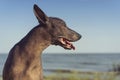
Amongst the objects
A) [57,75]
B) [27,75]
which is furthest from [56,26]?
[57,75]

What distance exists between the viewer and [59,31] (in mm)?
8961

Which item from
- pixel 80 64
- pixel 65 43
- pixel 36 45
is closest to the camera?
pixel 36 45

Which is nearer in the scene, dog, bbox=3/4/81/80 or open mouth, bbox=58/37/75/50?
dog, bbox=3/4/81/80

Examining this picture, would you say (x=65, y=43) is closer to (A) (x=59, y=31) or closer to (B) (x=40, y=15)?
(A) (x=59, y=31)

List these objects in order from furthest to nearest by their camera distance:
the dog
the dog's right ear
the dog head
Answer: the dog head → the dog's right ear → the dog

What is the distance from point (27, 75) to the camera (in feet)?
28.1

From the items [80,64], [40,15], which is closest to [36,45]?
[40,15]

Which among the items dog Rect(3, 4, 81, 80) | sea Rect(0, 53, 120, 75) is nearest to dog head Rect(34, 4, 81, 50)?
dog Rect(3, 4, 81, 80)

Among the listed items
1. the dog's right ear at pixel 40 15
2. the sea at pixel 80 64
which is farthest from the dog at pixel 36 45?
the sea at pixel 80 64

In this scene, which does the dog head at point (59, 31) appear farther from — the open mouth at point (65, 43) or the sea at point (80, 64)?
the sea at point (80, 64)

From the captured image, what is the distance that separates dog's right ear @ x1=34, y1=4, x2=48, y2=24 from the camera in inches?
340

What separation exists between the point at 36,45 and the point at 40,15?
524mm

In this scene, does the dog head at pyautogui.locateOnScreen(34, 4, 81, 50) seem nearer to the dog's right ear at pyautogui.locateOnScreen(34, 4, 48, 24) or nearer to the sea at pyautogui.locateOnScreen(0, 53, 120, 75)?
the dog's right ear at pyautogui.locateOnScreen(34, 4, 48, 24)

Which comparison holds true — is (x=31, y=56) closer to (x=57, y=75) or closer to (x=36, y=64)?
(x=36, y=64)
